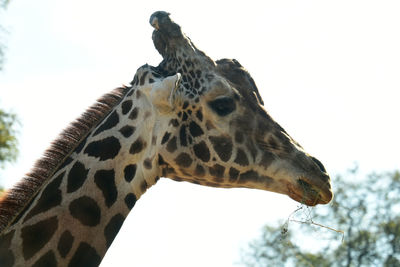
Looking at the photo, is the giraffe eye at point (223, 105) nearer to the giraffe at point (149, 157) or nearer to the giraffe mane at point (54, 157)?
the giraffe at point (149, 157)

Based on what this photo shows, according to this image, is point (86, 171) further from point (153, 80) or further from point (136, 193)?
point (153, 80)

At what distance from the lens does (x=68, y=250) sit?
4.66m

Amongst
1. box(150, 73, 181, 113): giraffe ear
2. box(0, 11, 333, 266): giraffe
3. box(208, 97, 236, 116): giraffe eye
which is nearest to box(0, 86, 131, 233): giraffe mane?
box(0, 11, 333, 266): giraffe

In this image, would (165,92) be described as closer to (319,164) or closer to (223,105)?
(223,105)

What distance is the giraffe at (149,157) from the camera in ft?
15.6

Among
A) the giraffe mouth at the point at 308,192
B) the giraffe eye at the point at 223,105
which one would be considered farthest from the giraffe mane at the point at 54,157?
the giraffe mouth at the point at 308,192

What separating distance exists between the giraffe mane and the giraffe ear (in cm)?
53

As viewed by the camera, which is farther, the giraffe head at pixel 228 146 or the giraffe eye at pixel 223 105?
the giraffe eye at pixel 223 105

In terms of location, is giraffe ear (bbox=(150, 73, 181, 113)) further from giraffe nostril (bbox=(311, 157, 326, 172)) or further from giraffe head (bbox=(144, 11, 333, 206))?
giraffe nostril (bbox=(311, 157, 326, 172))

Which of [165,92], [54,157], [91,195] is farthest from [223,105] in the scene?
[54,157]

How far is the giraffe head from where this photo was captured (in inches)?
208

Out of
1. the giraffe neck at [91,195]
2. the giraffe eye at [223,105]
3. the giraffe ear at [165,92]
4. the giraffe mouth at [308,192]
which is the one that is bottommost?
the giraffe neck at [91,195]

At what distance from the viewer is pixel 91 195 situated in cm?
489

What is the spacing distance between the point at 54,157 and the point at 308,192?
2240 mm
